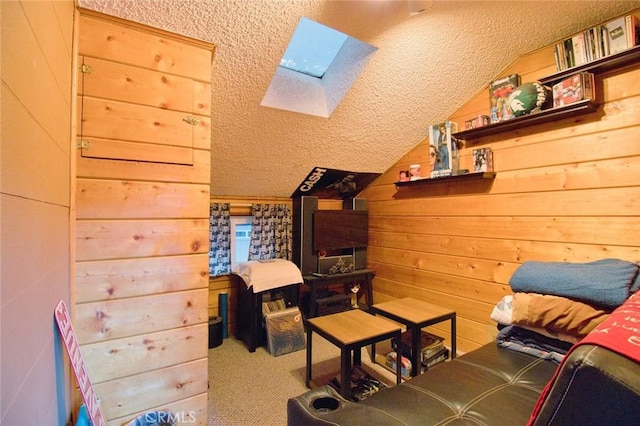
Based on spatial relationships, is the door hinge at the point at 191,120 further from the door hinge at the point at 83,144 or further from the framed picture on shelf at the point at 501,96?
the framed picture on shelf at the point at 501,96

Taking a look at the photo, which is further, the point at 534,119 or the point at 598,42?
the point at 534,119

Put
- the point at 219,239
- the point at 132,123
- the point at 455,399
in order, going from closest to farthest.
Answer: the point at 455,399
the point at 132,123
the point at 219,239

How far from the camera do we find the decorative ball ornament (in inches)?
80.2

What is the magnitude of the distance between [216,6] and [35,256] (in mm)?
1376

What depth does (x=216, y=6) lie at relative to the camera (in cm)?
150

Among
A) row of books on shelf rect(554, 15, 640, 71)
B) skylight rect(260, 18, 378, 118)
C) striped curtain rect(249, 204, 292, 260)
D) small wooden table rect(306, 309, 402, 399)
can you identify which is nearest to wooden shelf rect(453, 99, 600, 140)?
row of books on shelf rect(554, 15, 640, 71)

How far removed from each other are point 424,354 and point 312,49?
2.49m

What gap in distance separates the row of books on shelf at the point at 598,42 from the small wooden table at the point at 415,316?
1.89m

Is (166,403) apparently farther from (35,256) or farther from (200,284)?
(35,256)

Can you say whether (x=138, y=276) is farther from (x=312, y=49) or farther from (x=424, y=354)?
(x=424, y=354)

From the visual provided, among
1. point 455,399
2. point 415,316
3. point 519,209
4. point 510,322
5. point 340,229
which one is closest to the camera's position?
point 455,399

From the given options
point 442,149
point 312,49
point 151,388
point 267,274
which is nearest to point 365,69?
point 312,49

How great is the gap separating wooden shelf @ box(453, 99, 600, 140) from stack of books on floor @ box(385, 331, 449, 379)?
171 centimetres

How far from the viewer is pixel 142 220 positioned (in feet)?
4.91
